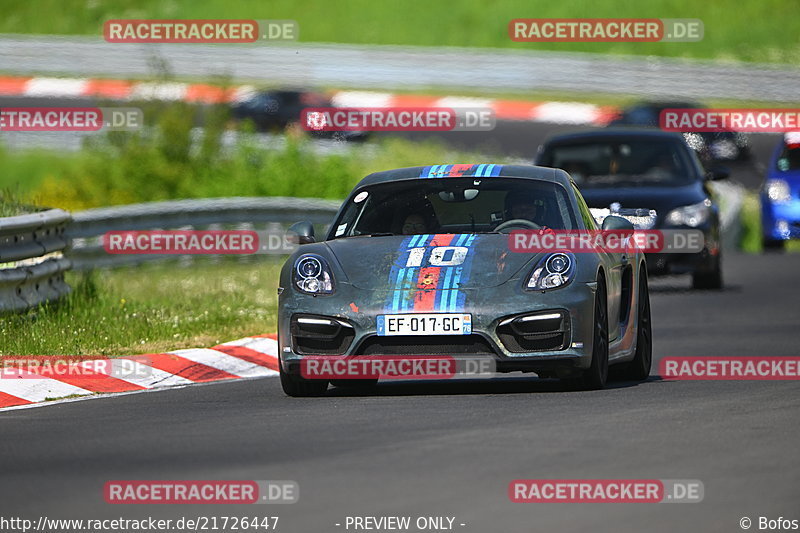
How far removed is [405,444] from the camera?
7621 millimetres

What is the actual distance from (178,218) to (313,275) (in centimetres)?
1127

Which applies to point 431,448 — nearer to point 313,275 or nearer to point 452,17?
point 313,275

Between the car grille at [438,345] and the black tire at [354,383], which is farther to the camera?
the black tire at [354,383]

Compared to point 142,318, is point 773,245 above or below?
below

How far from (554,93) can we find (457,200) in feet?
107

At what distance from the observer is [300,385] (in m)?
9.96

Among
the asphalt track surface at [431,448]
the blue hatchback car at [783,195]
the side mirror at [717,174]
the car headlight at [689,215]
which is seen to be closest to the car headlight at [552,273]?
the asphalt track surface at [431,448]

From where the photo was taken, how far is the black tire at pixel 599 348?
9781 mm

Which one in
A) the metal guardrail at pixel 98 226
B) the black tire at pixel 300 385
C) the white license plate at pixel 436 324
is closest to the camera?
the white license plate at pixel 436 324

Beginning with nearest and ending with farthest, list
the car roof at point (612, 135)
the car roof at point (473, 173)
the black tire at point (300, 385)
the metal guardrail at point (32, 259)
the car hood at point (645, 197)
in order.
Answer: the black tire at point (300, 385) → the car roof at point (473, 173) → the metal guardrail at point (32, 259) → the car hood at point (645, 197) → the car roof at point (612, 135)

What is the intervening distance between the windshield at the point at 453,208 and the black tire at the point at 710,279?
26.2 feet

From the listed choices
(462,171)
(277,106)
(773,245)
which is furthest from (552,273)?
(277,106)

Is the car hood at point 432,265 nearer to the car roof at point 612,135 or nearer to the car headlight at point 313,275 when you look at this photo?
the car headlight at point 313,275

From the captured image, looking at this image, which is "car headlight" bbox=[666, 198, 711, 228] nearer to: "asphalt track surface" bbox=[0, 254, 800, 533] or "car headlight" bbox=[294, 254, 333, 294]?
"asphalt track surface" bbox=[0, 254, 800, 533]
